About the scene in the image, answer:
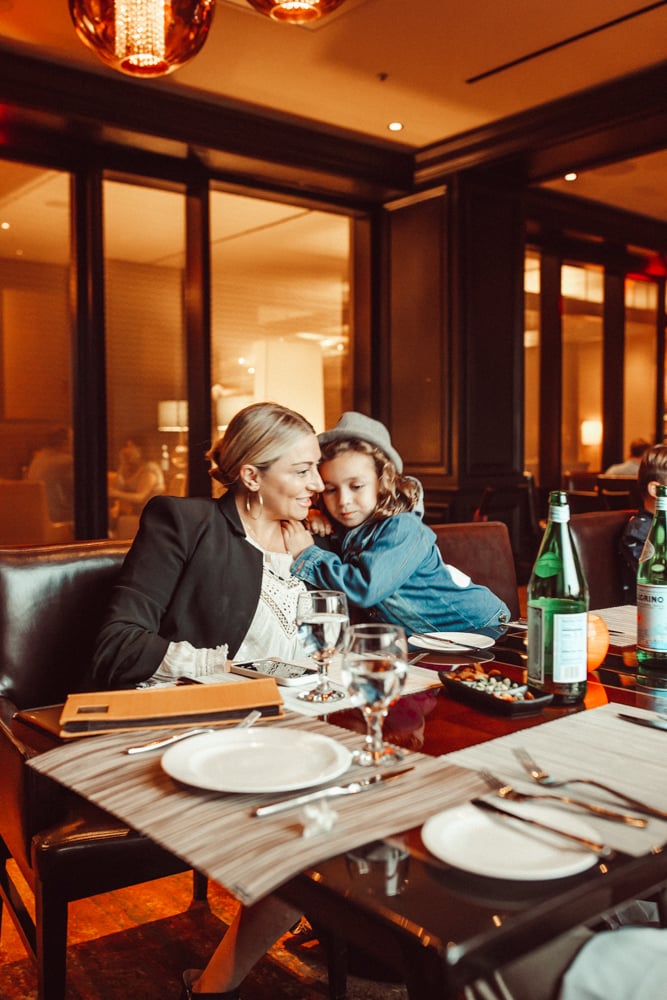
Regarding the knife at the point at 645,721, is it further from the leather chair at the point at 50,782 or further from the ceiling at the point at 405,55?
the ceiling at the point at 405,55

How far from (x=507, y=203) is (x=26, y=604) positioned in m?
4.82

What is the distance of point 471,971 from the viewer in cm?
66

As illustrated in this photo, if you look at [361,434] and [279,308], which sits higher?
[279,308]

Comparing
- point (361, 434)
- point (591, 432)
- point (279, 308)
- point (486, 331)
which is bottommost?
point (361, 434)

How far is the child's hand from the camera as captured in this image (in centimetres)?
212

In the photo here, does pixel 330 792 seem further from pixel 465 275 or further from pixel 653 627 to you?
pixel 465 275

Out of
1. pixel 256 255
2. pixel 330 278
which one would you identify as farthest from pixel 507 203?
pixel 256 255

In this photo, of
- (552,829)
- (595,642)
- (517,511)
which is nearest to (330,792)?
(552,829)

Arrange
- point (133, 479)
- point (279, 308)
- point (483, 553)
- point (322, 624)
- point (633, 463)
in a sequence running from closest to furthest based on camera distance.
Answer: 1. point (322, 624)
2. point (483, 553)
3. point (133, 479)
4. point (279, 308)
5. point (633, 463)

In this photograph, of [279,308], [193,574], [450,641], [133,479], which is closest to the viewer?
[450,641]

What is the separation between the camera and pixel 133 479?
5.03 metres

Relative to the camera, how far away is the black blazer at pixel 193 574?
1.77 meters

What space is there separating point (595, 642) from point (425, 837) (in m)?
0.74

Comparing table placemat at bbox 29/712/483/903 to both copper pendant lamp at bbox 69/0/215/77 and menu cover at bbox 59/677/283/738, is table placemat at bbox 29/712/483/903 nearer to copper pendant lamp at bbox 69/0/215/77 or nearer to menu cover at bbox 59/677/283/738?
menu cover at bbox 59/677/283/738
